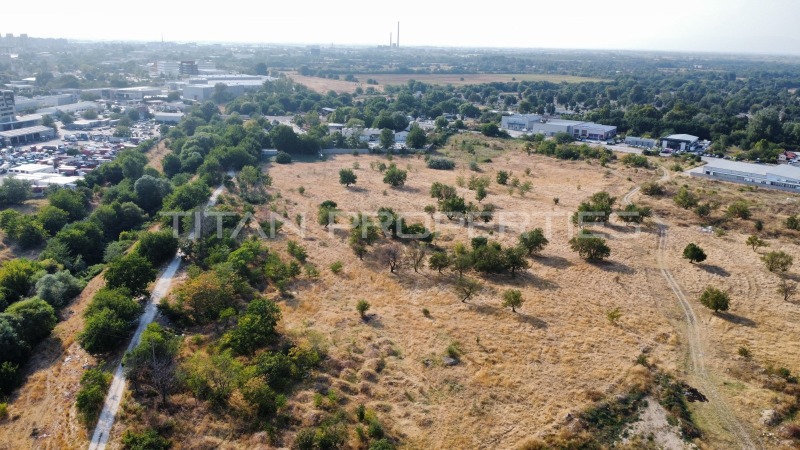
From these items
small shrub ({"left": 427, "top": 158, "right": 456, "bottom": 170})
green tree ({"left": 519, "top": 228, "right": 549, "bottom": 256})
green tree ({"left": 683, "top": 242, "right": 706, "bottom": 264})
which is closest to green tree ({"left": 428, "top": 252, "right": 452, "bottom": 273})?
green tree ({"left": 519, "top": 228, "right": 549, "bottom": 256})

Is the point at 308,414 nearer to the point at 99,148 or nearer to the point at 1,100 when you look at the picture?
the point at 99,148

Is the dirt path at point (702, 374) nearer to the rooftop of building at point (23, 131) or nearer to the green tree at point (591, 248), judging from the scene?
the green tree at point (591, 248)

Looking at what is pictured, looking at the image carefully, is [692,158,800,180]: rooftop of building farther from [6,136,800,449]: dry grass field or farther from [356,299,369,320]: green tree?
[356,299,369,320]: green tree

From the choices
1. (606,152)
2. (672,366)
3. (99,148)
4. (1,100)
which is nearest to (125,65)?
(1,100)

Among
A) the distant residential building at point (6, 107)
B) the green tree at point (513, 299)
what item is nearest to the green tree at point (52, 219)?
the green tree at point (513, 299)

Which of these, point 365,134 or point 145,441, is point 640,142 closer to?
point 365,134

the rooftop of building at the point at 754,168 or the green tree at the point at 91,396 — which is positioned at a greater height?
the rooftop of building at the point at 754,168
